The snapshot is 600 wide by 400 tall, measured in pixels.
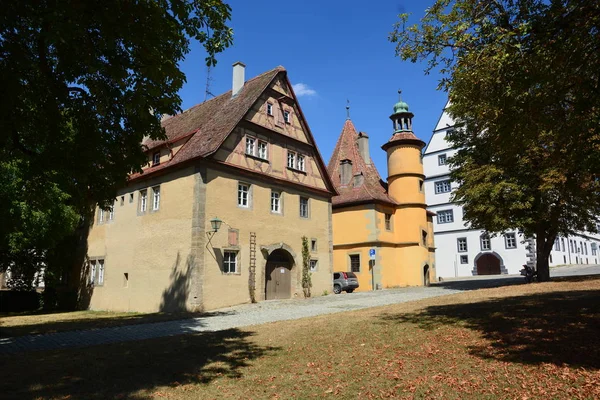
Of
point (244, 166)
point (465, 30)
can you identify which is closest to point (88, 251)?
point (244, 166)

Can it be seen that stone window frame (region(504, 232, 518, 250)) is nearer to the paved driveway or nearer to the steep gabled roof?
the steep gabled roof


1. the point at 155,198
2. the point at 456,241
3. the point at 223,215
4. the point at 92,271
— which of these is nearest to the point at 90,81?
the point at 223,215

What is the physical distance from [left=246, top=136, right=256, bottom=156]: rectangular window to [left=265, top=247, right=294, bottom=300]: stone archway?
16.5ft

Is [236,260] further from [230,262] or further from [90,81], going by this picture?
[90,81]

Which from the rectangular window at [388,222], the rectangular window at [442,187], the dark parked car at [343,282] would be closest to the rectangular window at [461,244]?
the rectangular window at [442,187]

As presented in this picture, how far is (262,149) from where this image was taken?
74.0 ft

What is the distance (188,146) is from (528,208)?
17.4 m

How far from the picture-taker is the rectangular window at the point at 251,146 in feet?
70.9

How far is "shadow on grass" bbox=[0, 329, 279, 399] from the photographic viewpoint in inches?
241

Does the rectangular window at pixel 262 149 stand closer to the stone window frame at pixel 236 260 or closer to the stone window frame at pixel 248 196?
the stone window frame at pixel 248 196

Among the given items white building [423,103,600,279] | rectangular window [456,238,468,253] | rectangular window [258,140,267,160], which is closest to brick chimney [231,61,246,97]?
rectangular window [258,140,267,160]

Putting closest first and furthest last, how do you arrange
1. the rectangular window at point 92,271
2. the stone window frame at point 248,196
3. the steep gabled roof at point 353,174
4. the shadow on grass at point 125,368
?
the shadow on grass at point 125,368 < the stone window frame at point 248,196 < the rectangular window at point 92,271 < the steep gabled roof at point 353,174

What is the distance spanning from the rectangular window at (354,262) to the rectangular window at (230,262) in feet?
43.9

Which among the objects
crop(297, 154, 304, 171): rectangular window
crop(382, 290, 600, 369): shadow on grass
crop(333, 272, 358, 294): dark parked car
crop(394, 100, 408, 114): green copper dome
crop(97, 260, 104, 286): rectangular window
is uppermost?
crop(394, 100, 408, 114): green copper dome
